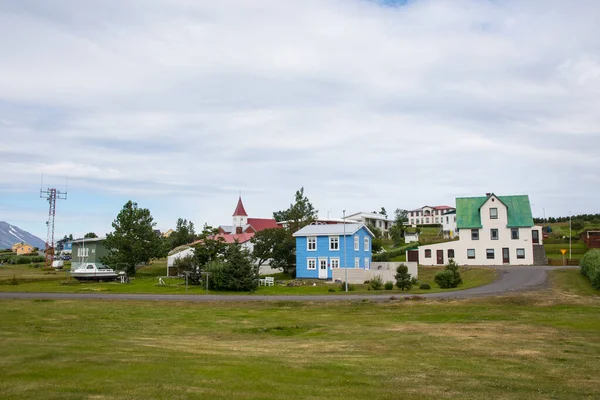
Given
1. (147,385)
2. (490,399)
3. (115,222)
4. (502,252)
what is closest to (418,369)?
(490,399)

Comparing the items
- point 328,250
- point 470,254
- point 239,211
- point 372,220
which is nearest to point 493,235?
point 470,254

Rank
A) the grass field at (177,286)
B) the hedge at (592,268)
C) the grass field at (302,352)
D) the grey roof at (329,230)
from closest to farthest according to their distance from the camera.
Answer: the grass field at (302,352) < the hedge at (592,268) < the grass field at (177,286) < the grey roof at (329,230)

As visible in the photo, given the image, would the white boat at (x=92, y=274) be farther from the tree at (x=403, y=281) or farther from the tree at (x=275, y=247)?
the tree at (x=403, y=281)

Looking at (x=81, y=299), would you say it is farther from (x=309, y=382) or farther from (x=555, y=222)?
(x=555, y=222)

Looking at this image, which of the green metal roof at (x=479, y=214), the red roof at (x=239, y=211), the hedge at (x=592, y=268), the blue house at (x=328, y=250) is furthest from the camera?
the red roof at (x=239, y=211)

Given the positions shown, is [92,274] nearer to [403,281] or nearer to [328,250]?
[328,250]

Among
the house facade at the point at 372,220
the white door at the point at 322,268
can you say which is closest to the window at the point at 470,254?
the white door at the point at 322,268

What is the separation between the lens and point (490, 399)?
11469mm

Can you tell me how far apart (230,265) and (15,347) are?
1287 inches

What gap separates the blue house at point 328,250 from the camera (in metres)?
64.2

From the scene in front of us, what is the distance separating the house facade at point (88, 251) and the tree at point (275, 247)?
29462 millimetres

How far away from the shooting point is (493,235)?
70.2 meters

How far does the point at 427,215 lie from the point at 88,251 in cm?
11080

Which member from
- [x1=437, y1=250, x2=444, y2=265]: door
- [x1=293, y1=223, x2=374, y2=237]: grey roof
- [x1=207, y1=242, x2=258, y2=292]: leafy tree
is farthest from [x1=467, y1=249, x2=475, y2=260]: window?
[x1=207, y1=242, x2=258, y2=292]: leafy tree
